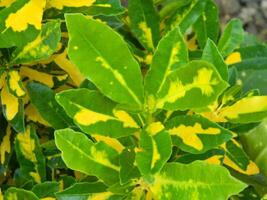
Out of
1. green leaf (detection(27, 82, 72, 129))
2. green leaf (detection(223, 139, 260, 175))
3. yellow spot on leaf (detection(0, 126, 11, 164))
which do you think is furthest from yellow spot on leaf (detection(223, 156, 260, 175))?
yellow spot on leaf (detection(0, 126, 11, 164))

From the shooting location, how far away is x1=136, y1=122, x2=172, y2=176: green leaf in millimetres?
744

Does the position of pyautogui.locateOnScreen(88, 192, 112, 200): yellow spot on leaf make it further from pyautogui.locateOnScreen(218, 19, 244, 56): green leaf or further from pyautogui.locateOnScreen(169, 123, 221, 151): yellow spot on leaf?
pyautogui.locateOnScreen(218, 19, 244, 56): green leaf

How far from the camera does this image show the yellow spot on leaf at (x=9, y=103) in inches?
38.4

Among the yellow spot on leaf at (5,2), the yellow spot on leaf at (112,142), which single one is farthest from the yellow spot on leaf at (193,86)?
the yellow spot on leaf at (5,2)

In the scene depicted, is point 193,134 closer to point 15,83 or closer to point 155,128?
point 155,128

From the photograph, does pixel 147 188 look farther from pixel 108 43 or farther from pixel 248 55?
pixel 248 55

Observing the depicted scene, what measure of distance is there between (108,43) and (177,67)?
3.5 inches

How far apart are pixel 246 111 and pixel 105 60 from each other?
9.1 inches

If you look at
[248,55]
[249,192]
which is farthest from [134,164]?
[248,55]

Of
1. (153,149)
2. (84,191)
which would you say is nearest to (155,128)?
(153,149)

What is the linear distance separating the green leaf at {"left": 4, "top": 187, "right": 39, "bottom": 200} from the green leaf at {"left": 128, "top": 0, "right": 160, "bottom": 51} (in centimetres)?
33

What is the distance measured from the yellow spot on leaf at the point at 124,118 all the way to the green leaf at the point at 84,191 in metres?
0.09

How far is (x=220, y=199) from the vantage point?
704 millimetres

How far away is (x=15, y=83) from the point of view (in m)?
0.97
